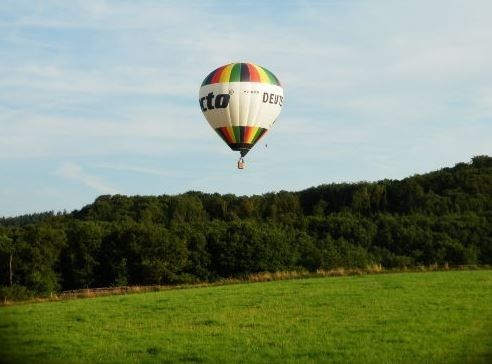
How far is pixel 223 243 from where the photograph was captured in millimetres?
59375

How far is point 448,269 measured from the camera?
36.0 meters

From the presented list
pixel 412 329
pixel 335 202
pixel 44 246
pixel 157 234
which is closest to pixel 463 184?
pixel 335 202

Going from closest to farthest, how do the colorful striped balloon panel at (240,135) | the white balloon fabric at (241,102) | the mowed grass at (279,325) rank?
the mowed grass at (279,325)
the white balloon fabric at (241,102)
the colorful striped balloon panel at (240,135)

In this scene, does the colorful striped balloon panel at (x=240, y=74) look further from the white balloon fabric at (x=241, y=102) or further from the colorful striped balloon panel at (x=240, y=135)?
the colorful striped balloon panel at (x=240, y=135)

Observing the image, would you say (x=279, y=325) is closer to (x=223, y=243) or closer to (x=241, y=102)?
(x=241, y=102)

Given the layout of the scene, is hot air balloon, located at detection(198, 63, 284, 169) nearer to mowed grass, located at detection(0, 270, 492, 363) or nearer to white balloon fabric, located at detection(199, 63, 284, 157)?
white balloon fabric, located at detection(199, 63, 284, 157)

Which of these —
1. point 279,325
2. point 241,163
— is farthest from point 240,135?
point 279,325

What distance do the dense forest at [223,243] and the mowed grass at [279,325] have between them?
728 inches

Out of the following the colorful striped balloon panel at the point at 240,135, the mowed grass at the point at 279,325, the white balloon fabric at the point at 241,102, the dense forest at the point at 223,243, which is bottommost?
the mowed grass at the point at 279,325

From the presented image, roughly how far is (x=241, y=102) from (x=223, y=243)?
101 feet

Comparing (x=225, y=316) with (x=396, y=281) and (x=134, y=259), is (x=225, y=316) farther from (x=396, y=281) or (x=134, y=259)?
(x=134, y=259)

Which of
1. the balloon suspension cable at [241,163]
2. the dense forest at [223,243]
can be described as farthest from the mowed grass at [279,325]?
the dense forest at [223,243]

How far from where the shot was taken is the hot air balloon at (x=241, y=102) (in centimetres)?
2966

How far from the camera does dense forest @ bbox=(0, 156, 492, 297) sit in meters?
55.6
